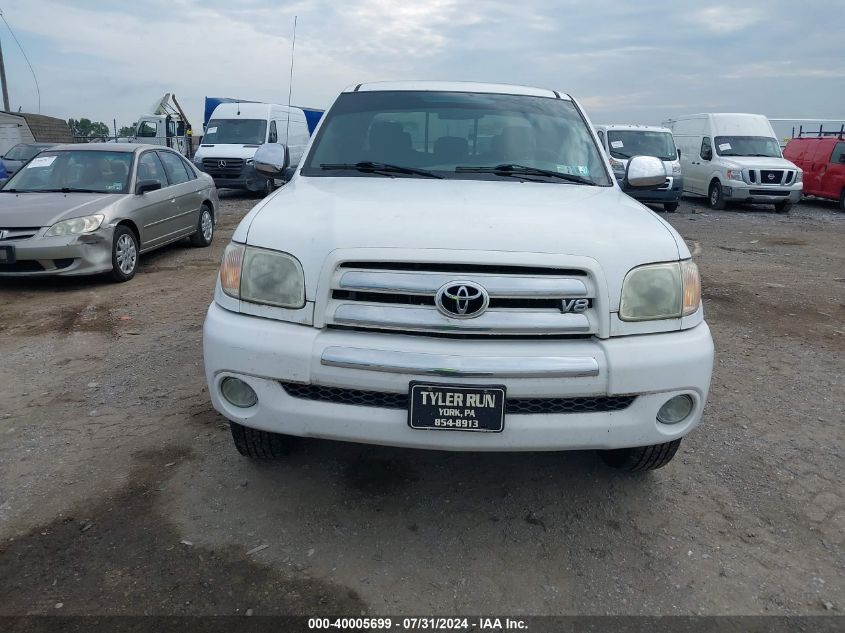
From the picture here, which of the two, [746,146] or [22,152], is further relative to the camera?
[746,146]

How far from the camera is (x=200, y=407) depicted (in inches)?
153

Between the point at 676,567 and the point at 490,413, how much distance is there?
3.15ft

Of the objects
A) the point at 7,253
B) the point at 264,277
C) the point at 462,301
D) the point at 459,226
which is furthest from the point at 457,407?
the point at 7,253

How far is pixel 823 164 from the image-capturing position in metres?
18.0

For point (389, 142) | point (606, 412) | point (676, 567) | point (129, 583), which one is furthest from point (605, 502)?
point (389, 142)

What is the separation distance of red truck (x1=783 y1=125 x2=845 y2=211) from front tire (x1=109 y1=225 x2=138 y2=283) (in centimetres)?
1740

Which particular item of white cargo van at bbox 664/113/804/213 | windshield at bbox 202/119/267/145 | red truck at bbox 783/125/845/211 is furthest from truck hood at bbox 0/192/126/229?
red truck at bbox 783/125/845/211

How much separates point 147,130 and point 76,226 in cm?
2133

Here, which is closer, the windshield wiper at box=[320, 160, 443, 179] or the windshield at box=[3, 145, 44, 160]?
the windshield wiper at box=[320, 160, 443, 179]

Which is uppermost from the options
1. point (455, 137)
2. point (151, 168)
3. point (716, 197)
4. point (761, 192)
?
point (761, 192)

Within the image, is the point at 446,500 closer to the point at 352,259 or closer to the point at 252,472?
the point at 252,472

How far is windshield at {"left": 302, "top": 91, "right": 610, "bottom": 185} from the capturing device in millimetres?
3705

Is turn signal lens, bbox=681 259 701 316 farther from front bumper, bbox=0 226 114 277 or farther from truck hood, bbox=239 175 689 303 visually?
front bumper, bbox=0 226 114 277

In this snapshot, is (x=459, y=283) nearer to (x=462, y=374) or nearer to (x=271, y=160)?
(x=462, y=374)
